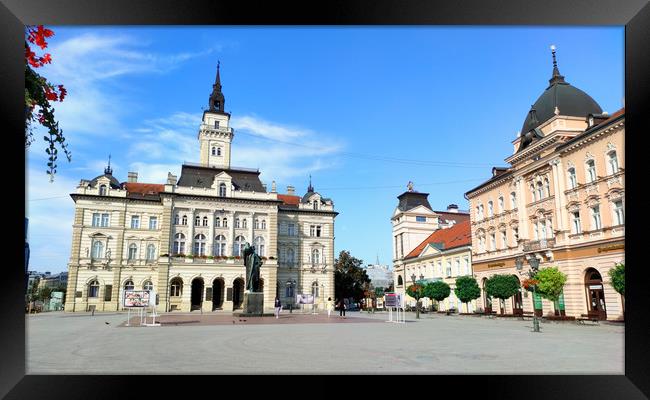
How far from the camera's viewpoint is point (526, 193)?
36688 millimetres

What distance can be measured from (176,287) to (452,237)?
31.8 meters

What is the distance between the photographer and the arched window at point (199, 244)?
176 ft

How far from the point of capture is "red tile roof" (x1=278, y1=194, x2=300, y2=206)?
211 ft

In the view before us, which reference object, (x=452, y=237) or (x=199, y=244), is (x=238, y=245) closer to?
(x=199, y=244)

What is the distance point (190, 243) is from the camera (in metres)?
53.0

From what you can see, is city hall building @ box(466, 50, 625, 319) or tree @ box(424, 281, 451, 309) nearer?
city hall building @ box(466, 50, 625, 319)

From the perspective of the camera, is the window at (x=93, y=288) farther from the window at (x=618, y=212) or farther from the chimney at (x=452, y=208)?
the chimney at (x=452, y=208)

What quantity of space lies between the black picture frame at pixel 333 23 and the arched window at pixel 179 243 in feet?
152

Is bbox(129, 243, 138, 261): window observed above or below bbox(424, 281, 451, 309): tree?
above

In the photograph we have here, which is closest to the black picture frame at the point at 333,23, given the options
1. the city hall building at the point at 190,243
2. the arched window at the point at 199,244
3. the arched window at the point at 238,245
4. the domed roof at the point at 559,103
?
the domed roof at the point at 559,103

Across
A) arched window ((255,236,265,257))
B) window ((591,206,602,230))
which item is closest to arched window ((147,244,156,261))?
arched window ((255,236,265,257))

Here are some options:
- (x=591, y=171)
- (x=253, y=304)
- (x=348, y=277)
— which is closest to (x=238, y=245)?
(x=348, y=277)

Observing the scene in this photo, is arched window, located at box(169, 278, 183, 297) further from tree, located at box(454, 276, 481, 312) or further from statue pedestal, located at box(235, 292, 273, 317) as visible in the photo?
tree, located at box(454, 276, 481, 312)

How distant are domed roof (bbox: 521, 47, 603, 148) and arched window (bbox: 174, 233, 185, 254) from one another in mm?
37456
